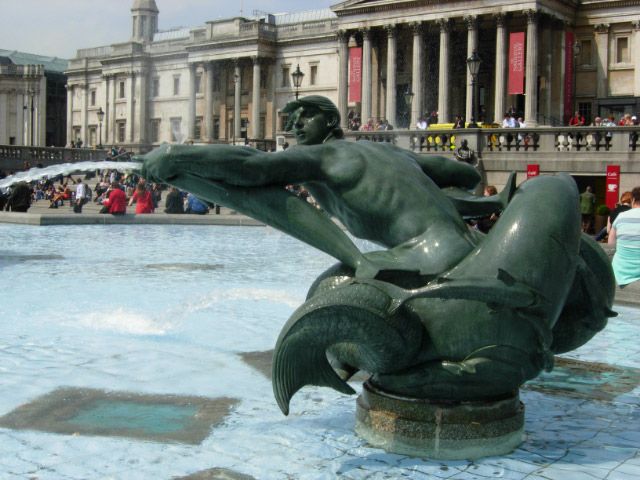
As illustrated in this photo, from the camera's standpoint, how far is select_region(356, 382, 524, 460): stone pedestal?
3.97 meters

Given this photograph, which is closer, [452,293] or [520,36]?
[452,293]

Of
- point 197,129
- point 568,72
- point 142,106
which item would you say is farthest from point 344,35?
point 142,106

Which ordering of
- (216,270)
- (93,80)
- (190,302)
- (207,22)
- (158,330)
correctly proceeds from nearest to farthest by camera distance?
(158,330), (190,302), (216,270), (207,22), (93,80)

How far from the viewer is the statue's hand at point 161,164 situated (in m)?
4.03

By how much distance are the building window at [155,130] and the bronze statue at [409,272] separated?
7929cm

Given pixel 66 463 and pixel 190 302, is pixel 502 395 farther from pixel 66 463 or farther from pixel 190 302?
pixel 190 302

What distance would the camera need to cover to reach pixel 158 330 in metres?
7.32

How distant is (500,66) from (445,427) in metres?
49.5

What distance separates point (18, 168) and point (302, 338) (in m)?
48.8

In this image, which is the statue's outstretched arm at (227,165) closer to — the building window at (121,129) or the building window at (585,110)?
the building window at (585,110)

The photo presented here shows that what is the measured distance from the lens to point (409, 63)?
58.3 meters

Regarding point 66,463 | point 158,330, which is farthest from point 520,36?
point 66,463

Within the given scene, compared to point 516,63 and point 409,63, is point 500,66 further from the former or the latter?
point 409,63

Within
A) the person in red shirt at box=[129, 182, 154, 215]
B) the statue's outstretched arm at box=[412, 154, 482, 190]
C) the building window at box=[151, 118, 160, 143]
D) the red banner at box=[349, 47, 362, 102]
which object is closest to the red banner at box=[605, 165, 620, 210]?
the person in red shirt at box=[129, 182, 154, 215]
